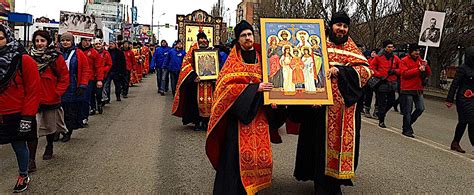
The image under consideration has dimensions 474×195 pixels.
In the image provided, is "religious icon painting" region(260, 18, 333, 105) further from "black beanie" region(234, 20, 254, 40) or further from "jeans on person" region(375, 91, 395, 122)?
"jeans on person" region(375, 91, 395, 122)

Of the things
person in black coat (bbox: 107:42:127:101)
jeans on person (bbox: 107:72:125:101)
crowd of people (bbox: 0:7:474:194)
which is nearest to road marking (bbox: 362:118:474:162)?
crowd of people (bbox: 0:7:474:194)

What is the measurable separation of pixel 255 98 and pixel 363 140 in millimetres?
5189

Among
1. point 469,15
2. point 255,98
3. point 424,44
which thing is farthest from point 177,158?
point 469,15

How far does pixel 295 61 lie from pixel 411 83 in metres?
5.82

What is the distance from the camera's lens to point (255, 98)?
454cm

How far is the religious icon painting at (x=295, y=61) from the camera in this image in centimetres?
456

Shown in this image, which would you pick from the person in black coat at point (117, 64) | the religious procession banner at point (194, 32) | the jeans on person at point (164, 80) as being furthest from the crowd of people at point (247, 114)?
the religious procession banner at point (194, 32)

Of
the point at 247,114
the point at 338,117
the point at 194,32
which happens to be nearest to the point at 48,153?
the point at 247,114

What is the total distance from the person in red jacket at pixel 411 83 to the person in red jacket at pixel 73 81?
19.7 ft

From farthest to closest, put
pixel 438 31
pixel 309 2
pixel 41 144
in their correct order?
pixel 309 2, pixel 438 31, pixel 41 144

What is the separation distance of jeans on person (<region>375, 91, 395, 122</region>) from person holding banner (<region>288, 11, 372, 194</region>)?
659cm

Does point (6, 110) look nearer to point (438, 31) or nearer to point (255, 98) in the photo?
point (255, 98)

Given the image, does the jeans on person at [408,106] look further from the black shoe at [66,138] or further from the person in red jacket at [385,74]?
the black shoe at [66,138]

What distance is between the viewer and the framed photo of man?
9523 millimetres
